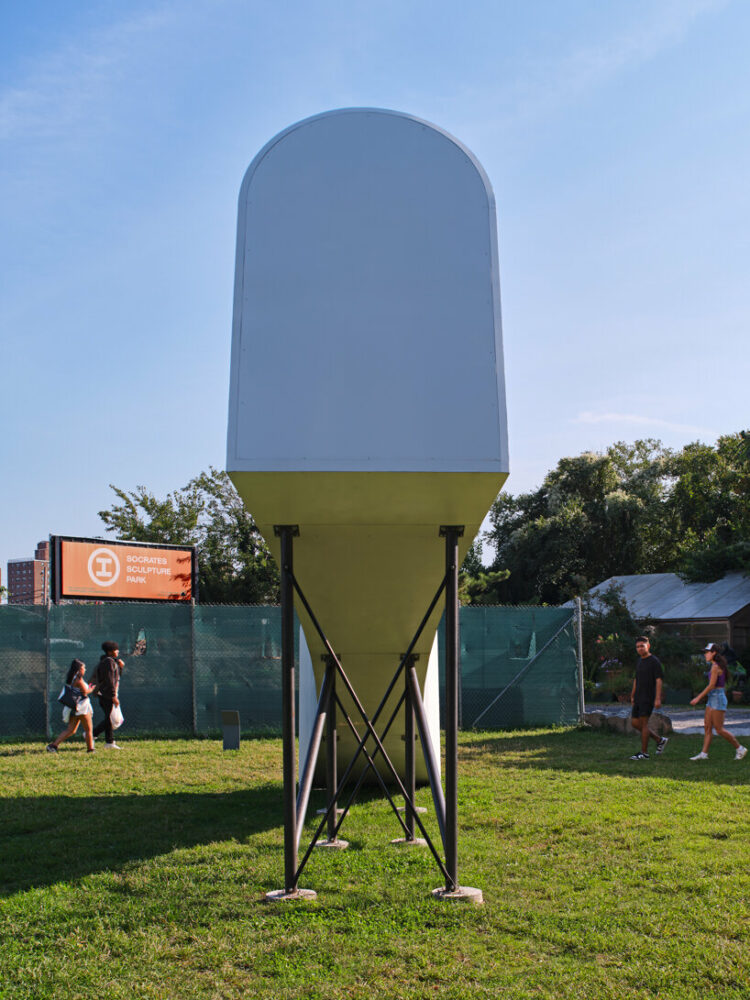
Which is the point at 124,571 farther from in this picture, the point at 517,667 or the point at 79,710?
the point at 517,667

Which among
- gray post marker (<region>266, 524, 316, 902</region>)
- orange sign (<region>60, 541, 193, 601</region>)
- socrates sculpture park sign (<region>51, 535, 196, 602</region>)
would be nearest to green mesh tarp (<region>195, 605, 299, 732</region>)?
socrates sculpture park sign (<region>51, 535, 196, 602</region>)

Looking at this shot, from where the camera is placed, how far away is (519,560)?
4456 cm

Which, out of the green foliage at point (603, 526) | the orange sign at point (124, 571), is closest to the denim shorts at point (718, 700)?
the orange sign at point (124, 571)

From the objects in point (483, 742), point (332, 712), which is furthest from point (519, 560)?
point (332, 712)

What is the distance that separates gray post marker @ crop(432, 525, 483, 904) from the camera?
566 cm

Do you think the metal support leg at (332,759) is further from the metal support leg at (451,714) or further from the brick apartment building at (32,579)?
the brick apartment building at (32,579)

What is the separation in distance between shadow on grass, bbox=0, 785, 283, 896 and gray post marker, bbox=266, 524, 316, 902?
1573 millimetres

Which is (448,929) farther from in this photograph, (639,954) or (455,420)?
(455,420)

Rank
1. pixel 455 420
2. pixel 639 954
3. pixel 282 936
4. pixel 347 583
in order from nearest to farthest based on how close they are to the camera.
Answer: pixel 639 954
pixel 282 936
pixel 455 420
pixel 347 583

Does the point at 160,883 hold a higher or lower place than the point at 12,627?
lower

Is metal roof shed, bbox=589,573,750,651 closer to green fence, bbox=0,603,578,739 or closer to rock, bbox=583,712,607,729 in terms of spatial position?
green fence, bbox=0,603,578,739

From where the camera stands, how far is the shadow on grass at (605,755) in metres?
10.4

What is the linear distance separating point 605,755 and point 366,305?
8861 millimetres

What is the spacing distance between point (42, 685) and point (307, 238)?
468 inches
